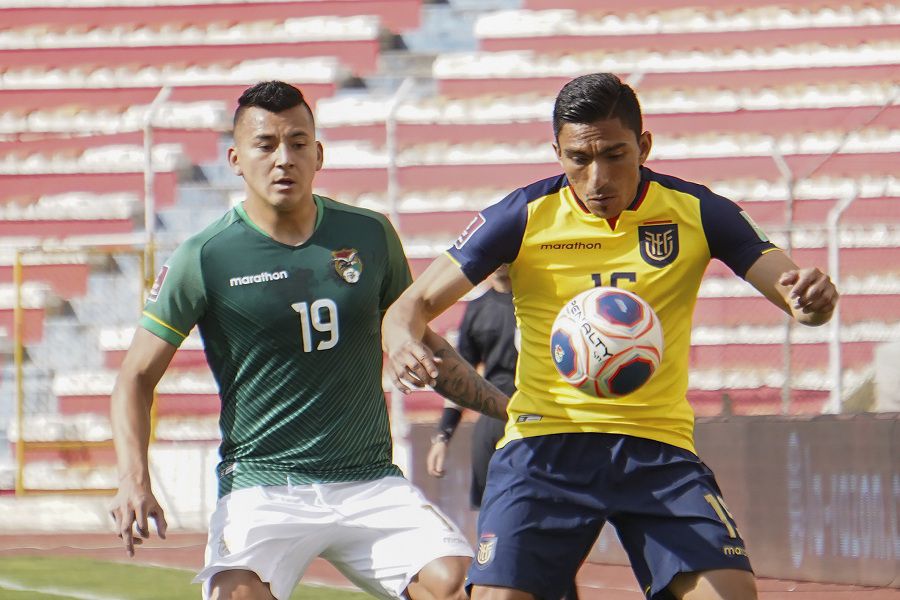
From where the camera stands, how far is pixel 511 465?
14.7 ft

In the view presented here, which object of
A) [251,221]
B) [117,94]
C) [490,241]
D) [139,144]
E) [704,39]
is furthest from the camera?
[117,94]

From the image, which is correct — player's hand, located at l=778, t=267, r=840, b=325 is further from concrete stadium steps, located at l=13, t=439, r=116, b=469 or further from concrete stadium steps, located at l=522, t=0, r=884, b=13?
concrete stadium steps, located at l=522, t=0, r=884, b=13

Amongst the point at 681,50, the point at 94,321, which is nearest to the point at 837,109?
the point at 681,50

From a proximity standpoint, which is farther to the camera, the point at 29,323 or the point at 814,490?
the point at 29,323

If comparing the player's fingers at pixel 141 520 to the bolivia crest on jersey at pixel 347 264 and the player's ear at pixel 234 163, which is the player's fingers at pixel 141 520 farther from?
the player's ear at pixel 234 163

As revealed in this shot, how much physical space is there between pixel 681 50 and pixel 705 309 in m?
4.57

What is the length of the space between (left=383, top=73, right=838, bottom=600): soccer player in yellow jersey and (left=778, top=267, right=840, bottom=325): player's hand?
0.23m

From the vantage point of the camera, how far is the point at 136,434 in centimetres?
477

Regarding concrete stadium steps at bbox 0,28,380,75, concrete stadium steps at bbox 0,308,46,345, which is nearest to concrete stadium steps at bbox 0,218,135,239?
concrete stadium steps at bbox 0,308,46,345

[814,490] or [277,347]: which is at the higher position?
[277,347]

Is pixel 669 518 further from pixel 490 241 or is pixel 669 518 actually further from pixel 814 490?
pixel 814 490

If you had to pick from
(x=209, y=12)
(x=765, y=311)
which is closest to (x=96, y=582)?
(x=765, y=311)

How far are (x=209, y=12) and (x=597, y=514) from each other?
1383cm

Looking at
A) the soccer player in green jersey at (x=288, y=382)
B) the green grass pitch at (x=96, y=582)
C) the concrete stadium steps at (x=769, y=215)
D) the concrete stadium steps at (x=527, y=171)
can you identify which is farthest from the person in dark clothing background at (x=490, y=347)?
the concrete stadium steps at (x=527, y=171)
